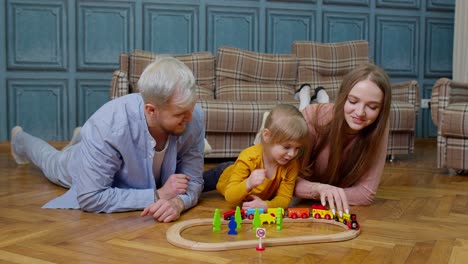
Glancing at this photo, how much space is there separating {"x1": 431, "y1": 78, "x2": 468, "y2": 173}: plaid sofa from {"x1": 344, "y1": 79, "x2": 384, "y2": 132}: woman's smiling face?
4.62 ft

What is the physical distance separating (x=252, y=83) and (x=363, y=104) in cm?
246

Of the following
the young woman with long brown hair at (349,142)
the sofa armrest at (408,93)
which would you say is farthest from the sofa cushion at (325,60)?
the young woman with long brown hair at (349,142)

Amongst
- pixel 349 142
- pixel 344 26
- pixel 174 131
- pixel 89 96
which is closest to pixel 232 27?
pixel 344 26

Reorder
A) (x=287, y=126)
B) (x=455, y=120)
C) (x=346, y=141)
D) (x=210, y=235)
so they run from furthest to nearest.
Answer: (x=455, y=120), (x=346, y=141), (x=287, y=126), (x=210, y=235)

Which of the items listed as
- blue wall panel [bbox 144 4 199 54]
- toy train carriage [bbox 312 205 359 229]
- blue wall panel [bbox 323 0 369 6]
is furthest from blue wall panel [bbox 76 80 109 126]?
toy train carriage [bbox 312 205 359 229]

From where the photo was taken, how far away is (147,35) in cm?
488

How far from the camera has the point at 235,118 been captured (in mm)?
3824

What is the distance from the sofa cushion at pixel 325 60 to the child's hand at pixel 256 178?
2.63 metres

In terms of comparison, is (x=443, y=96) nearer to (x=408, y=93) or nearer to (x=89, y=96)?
(x=408, y=93)

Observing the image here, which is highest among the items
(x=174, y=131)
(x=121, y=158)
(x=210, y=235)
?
(x=174, y=131)

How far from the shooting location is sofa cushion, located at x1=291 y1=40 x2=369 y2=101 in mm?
4586

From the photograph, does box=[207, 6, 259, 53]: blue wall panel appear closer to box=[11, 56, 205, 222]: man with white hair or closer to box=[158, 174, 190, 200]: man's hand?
box=[11, 56, 205, 222]: man with white hair

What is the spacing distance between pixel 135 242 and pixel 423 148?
3.99 metres

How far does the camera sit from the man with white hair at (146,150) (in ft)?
6.03
